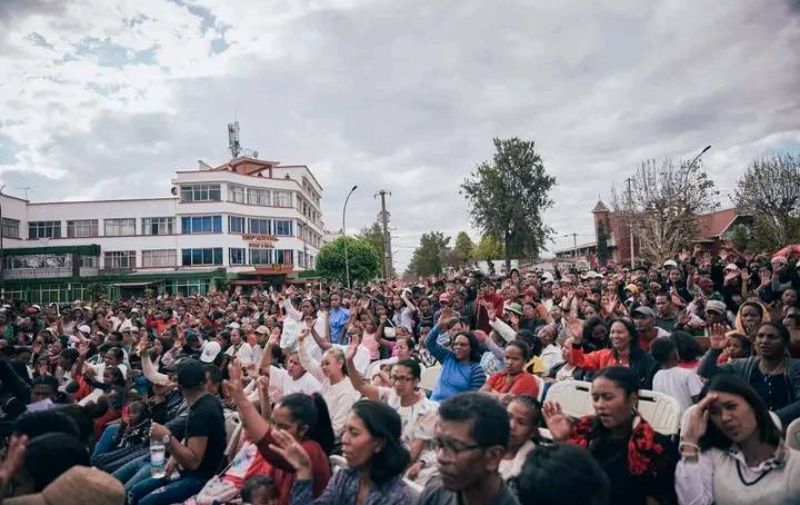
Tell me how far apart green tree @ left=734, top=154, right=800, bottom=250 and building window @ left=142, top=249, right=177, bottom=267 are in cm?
4190

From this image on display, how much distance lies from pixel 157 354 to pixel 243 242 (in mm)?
37811

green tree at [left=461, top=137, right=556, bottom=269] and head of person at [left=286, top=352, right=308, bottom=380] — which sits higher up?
green tree at [left=461, top=137, right=556, bottom=269]

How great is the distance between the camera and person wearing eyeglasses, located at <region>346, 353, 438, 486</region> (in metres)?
3.62

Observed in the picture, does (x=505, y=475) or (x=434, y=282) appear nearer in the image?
(x=505, y=475)

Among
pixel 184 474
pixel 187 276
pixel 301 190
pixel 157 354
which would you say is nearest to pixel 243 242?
pixel 187 276

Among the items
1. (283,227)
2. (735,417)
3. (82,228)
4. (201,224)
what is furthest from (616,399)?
(82,228)

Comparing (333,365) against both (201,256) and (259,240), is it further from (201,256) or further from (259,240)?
(259,240)

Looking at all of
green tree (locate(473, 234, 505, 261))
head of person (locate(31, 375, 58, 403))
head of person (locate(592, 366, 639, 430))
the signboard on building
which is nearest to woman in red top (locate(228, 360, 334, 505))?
head of person (locate(592, 366, 639, 430))

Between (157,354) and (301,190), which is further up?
(301,190)

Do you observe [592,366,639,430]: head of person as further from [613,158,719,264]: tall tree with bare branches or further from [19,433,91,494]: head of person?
[613,158,719,264]: tall tree with bare branches

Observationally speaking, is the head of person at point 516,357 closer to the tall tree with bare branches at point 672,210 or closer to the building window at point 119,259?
the tall tree with bare branches at point 672,210

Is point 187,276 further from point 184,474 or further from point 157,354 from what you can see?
point 184,474

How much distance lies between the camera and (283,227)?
48.1 metres

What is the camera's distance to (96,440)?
586cm
